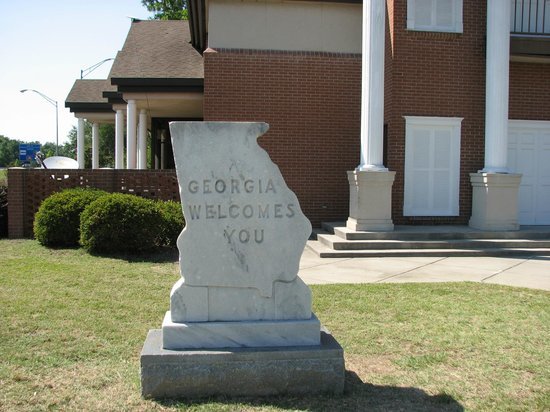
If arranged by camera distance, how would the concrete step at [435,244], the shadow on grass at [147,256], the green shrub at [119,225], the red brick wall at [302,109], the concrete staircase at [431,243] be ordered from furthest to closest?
the red brick wall at [302,109] → the concrete step at [435,244] → the concrete staircase at [431,243] → the green shrub at [119,225] → the shadow on grass at [147,256]

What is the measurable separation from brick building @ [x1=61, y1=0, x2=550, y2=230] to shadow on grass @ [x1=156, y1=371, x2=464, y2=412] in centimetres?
745

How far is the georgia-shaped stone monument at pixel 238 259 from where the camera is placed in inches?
169

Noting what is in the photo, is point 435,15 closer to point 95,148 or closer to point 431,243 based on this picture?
point 431,243

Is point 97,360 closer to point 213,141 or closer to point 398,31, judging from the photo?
point 213,141

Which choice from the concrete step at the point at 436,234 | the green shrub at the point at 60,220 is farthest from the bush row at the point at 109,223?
the concrete step at the point at 436,234

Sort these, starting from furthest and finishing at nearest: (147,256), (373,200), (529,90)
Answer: (529,90)
(373,200)
(147,256)

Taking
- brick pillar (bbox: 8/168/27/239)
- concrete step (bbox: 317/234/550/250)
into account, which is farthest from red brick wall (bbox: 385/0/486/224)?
brick pillar (bbox: 8/168/27/239)

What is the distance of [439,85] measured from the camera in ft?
42.2

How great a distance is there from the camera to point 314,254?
11.1 metres

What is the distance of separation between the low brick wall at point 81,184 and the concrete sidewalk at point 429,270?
430cm

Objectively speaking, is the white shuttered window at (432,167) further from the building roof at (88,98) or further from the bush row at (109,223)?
the building roof at (88,98)

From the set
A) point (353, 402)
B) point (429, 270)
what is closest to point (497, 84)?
point (429, 270)

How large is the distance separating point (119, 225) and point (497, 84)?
26.9 feet

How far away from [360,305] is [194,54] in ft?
40.6
